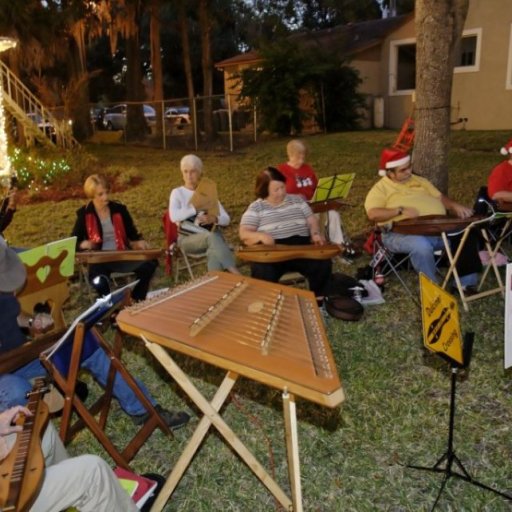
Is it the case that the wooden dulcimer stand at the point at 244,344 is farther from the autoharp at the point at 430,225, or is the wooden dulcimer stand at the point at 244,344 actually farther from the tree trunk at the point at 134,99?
the tree trunk at the point at 134,99

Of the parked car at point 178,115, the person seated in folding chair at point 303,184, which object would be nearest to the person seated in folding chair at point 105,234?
the person seated in folding chair at point 303,184

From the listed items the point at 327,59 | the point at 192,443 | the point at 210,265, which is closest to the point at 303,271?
the point at 210,265

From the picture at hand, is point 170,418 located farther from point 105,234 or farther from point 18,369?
point 105,234

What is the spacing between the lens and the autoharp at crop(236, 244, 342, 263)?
4.45m

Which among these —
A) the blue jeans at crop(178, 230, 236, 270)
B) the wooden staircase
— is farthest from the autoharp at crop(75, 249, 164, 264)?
the wooden staircase

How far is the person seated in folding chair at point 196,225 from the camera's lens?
16.9 feet

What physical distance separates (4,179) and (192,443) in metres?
10.4

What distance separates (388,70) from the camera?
64.0ft

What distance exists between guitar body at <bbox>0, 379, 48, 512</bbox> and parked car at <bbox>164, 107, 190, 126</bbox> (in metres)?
21.6

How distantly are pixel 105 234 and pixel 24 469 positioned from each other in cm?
352

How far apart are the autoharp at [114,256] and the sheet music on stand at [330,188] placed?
190 cm

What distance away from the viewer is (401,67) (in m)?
19.7

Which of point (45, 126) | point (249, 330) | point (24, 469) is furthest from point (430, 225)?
point (45, 126)

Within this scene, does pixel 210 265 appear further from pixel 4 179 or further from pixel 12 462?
pixel 4 179
